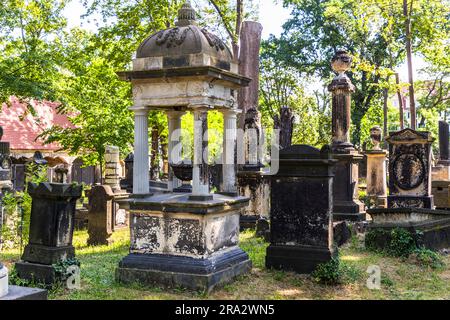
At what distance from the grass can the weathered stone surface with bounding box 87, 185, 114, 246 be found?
257 centimetres

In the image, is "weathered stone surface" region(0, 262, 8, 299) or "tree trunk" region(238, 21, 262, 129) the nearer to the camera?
"weathered stone surface" region(0, 262, 8, 299)

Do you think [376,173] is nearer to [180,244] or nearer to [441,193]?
[441,193]

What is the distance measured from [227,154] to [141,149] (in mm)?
1432

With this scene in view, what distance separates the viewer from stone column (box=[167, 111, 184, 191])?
830 cm

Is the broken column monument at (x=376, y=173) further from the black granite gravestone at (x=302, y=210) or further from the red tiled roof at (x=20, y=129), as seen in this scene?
the red tiled roof at (x=20, y=129)

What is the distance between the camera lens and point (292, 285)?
7238 mm

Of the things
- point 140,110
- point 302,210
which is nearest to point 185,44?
point 140,110

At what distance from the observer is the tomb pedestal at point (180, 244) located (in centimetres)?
688

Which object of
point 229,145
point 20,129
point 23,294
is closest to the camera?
point 23,294

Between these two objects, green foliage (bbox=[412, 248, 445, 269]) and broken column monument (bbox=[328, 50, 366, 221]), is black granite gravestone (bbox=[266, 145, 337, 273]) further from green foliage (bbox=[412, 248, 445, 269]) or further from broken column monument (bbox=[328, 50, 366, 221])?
broken column monument (bbox=[328, 50, 366, 221])

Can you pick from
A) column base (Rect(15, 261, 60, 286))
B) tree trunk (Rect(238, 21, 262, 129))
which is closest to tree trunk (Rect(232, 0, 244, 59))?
tree trunk (Rect(238, 21, 262, 129))

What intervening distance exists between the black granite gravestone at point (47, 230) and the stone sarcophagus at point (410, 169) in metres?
8.74

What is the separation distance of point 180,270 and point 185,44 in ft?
10.8

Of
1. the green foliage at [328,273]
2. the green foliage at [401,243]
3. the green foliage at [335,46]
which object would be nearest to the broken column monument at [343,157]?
the green foliage at [401,243]
